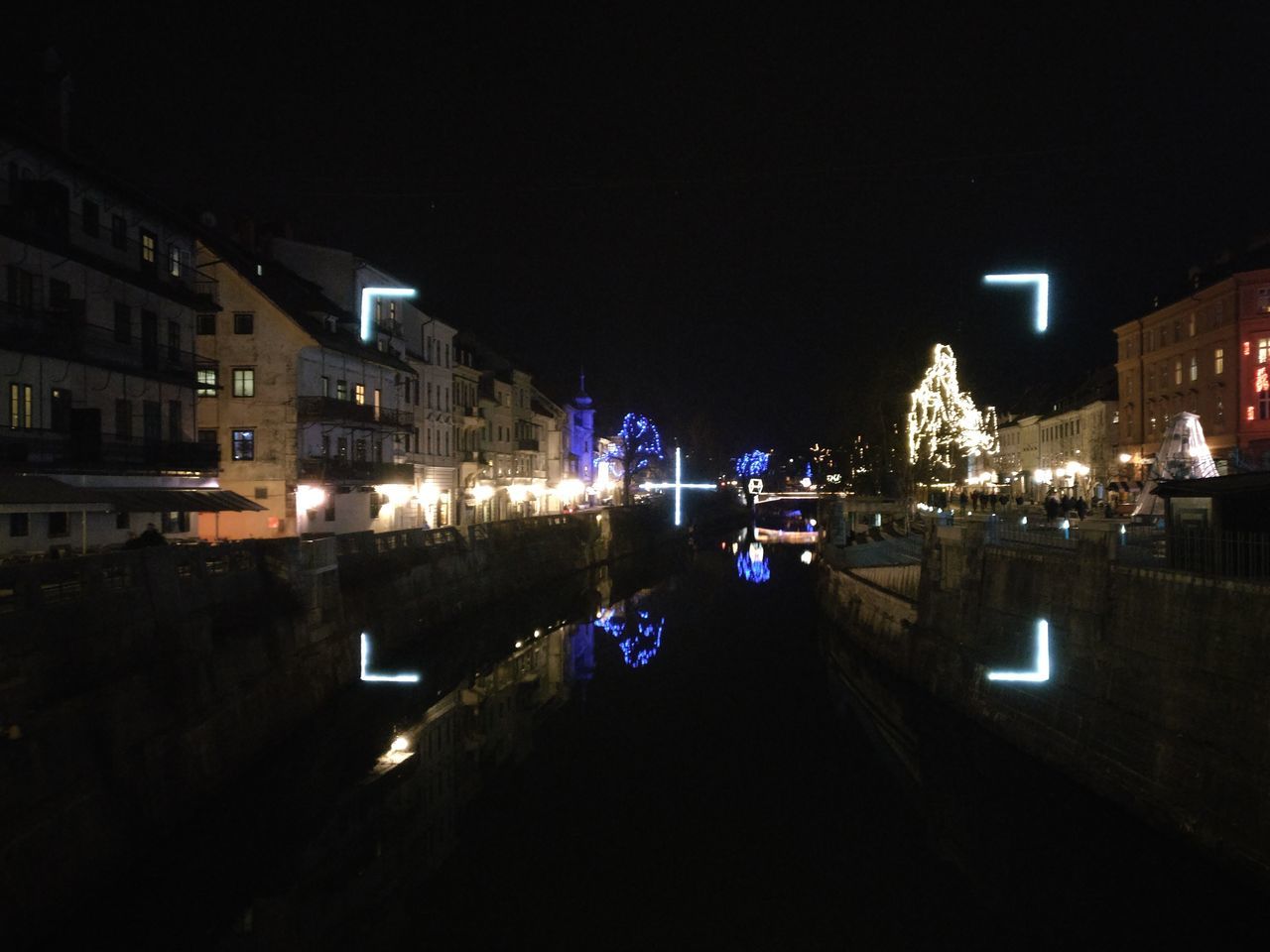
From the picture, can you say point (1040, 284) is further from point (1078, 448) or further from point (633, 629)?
point (1078, 448)

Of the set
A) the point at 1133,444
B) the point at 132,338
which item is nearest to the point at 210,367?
→ the point at 132,338

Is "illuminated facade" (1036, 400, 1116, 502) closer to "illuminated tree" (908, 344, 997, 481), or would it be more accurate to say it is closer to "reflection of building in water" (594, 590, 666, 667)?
"illuminated tree" (908, 344, 997, 481)

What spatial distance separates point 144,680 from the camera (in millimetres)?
15453

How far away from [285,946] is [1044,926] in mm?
10088

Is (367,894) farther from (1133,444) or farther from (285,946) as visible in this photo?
(1133,444)

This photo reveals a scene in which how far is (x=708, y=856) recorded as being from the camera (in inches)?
643

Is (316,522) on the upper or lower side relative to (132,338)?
lower

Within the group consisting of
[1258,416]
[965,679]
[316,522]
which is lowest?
[965,679]

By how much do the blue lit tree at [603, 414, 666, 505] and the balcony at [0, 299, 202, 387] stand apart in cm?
6149

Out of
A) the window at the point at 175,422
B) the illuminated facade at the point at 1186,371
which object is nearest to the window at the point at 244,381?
the window at the point at 175,422

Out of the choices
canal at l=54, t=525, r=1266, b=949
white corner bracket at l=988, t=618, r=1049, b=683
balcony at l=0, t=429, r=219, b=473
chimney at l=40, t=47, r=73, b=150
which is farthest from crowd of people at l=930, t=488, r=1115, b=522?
chimney at l=40, t=47, r=73, b=150

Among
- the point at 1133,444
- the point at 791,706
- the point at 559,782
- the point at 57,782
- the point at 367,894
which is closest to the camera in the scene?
the point at 57,782

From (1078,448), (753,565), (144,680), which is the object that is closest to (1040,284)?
(144,680)

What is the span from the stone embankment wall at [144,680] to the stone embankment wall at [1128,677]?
47.5 ft
